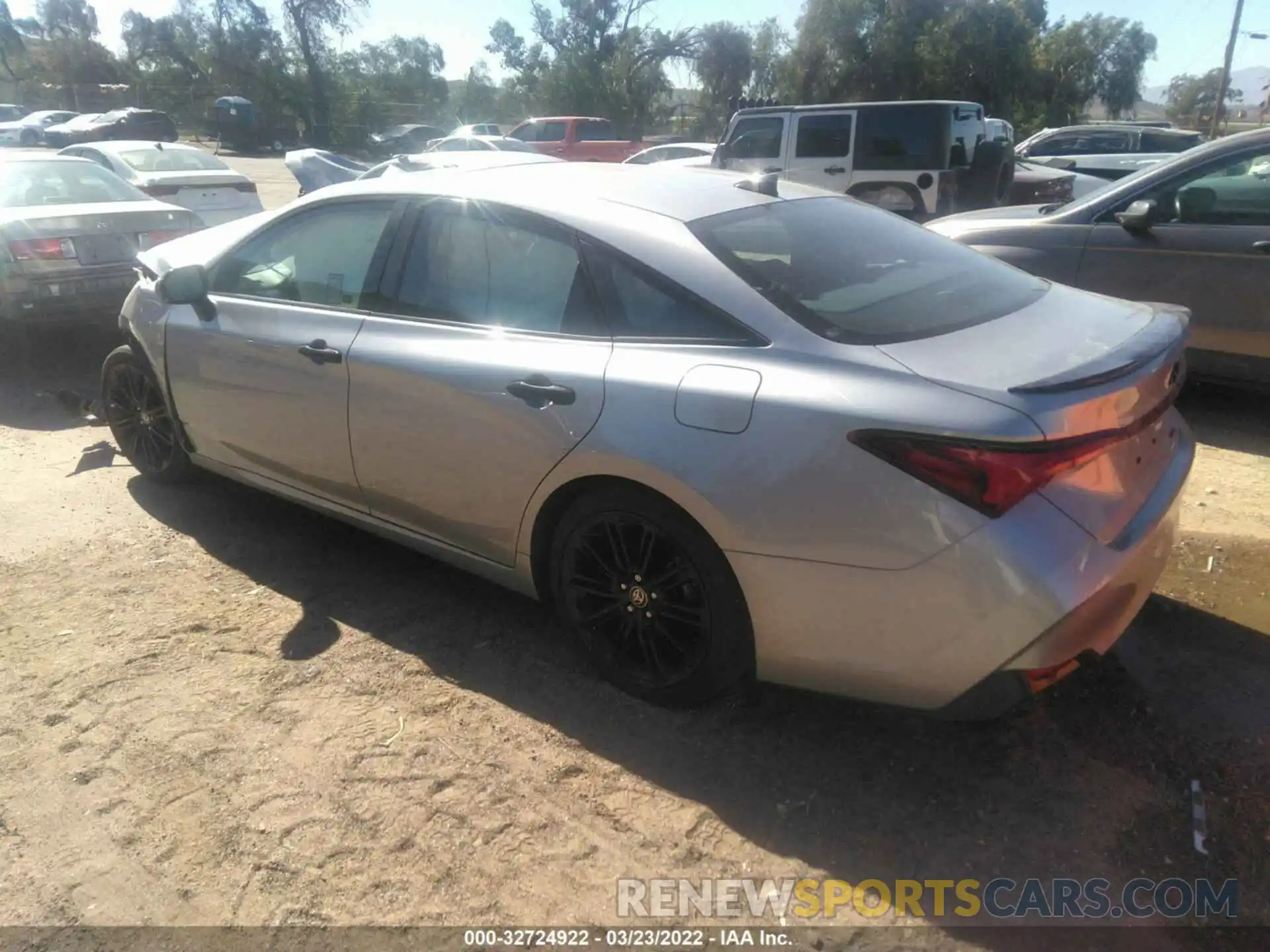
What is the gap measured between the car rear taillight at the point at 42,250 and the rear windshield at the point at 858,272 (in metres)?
5.70

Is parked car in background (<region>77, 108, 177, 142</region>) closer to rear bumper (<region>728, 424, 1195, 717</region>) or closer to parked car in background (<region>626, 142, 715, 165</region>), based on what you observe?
parked car in background (<region>626, 142, 715, 165</region>)

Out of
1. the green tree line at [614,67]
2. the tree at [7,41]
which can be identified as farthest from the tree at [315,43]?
the tree at [7,41]

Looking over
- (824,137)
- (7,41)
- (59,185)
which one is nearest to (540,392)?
(59,185)

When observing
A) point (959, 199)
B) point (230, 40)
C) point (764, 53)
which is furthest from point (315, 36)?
point (959, 199)

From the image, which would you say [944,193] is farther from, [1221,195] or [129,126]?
[129,126]

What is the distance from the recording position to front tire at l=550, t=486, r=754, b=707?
8.80 ft

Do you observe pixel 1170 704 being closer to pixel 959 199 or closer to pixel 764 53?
pixel 959 199

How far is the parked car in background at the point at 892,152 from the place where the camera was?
11.4 m

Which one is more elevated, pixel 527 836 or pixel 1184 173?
pixel 1184 173

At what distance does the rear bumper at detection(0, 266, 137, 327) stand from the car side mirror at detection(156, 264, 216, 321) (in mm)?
3421

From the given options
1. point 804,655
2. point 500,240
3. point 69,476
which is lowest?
point 69,476

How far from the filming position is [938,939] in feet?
7.18

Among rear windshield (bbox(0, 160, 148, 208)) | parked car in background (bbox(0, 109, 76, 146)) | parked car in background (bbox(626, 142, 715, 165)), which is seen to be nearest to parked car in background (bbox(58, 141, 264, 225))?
rear windshield (bbox(0, 160, 148, 208))

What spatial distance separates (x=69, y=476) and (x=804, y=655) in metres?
4.21
